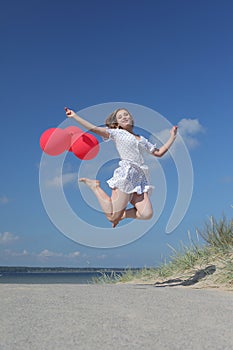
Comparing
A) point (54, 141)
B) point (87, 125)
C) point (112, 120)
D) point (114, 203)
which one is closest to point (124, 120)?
point (112, 120)

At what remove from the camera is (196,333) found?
2758 millimetres

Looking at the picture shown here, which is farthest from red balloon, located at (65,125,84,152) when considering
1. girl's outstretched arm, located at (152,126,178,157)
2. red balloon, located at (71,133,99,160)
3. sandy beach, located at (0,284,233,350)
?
sandy beach, located at (0,284,233,350)

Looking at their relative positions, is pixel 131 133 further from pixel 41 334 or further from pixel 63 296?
pixel 41 334

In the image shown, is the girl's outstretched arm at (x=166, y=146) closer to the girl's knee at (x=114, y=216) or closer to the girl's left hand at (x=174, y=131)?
the girl's left hand at (x=174, y=131)

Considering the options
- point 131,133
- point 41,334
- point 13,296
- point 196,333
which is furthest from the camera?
point 131,133

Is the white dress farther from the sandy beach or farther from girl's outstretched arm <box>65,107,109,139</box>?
the sandy beach

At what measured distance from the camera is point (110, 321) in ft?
9.64

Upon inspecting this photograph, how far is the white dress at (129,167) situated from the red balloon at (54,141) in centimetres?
60

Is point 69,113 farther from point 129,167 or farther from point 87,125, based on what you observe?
point 129,167

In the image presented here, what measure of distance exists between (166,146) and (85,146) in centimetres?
116

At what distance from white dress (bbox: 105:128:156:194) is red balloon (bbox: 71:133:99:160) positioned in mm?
256

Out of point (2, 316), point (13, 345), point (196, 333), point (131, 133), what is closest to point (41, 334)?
point (13, 345)

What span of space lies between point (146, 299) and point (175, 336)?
1.28 metres

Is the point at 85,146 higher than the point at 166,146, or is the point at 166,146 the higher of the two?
the point at 166,146
